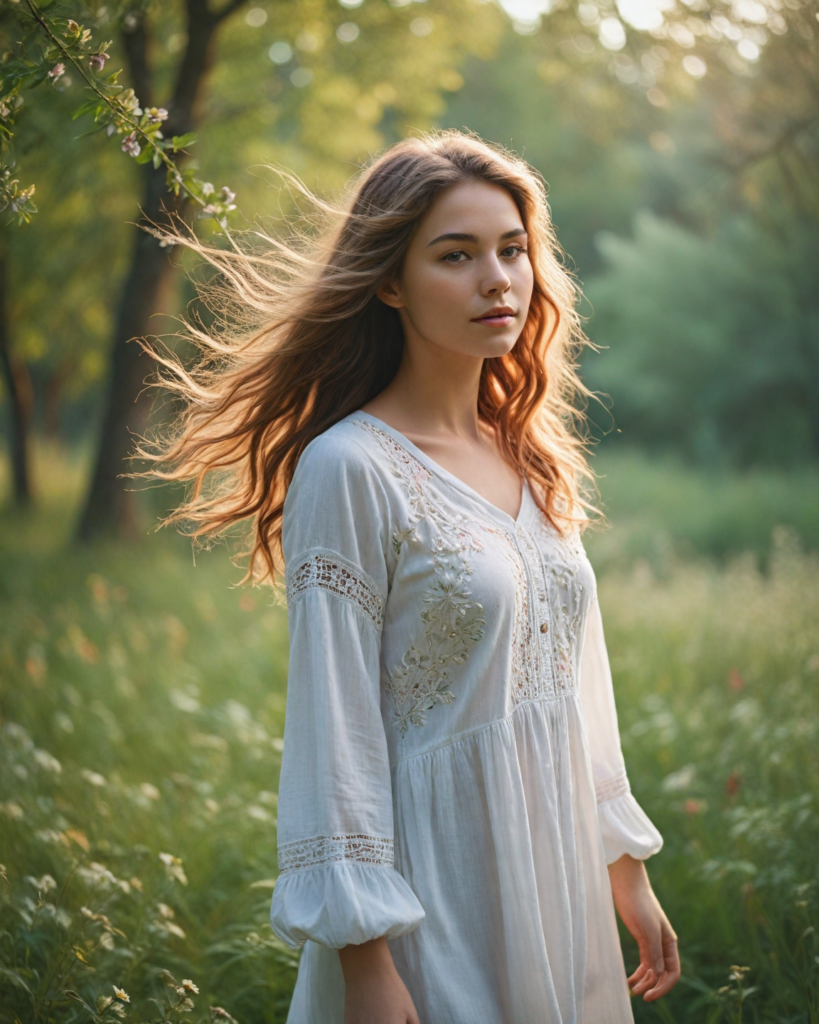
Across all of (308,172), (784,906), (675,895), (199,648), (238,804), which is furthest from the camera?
(308,172)

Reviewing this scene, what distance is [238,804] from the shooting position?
3801 millimetres

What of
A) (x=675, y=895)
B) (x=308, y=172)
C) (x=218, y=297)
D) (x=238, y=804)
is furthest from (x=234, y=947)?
(x=308, y=172)

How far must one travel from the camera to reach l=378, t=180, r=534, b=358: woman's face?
73.8 inches

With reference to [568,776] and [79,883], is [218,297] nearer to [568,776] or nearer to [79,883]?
[568,776]

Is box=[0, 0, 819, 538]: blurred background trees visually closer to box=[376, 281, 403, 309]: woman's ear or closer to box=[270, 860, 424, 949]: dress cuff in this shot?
box=[376, 281, 403, 309]: woman's ear

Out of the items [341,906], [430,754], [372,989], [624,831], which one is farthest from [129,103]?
[624,831]

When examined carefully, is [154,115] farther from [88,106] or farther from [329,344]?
[329,344]

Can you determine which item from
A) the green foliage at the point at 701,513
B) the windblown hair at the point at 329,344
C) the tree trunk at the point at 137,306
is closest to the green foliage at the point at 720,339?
the green foliage at the point at 701,513

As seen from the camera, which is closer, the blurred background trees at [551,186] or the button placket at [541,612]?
the button placket at [541,612]

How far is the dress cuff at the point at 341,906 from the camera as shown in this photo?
1496 millimetres

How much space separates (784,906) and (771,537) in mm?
7673

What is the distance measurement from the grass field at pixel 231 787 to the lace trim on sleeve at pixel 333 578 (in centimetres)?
101

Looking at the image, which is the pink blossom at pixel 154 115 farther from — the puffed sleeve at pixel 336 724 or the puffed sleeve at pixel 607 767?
the puffed sleeve at pixel 607 767

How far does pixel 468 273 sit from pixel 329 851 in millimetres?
1128
